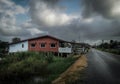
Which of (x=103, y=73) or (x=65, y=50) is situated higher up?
(x=65, y=50)

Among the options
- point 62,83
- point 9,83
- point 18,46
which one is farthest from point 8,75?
point 18,46

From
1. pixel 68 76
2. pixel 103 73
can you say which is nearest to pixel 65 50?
pixel 103 73

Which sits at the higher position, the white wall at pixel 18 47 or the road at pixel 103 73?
the white wall at pixel 18 47

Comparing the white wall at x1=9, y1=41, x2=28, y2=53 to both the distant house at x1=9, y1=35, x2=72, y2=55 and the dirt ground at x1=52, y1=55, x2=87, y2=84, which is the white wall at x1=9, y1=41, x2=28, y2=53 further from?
the dirt ground at x1=52, y1=55, x2=87, y2=84

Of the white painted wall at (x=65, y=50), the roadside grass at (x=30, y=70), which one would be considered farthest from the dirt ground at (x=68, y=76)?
the white painted wall at (x=65, y=50)

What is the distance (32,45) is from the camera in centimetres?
4428

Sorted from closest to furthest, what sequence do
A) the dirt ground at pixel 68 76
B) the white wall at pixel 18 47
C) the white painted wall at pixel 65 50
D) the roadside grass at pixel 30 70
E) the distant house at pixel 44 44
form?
the dirt ground at pixel 68 76, the roadside grass at pixel 30 70, the white painted wall at pixel 65 50, the distant house at pixel 44 44, the white wall at pixel 18 47

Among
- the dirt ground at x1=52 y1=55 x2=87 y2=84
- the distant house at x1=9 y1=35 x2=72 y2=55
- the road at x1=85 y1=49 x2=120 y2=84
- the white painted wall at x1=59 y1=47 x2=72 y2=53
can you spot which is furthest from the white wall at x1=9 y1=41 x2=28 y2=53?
the dirt ground at x1=52 y1=55 x2=87 y2=84

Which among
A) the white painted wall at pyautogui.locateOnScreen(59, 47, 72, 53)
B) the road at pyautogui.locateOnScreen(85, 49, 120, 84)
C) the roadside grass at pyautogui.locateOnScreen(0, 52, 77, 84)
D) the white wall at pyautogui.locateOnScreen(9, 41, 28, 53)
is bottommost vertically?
the roadside grass at pyautogui.locateOnScreen(0, 52, 77, 84)

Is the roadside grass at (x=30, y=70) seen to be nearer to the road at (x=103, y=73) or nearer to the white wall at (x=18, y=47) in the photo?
the road at (x=103, y=73)

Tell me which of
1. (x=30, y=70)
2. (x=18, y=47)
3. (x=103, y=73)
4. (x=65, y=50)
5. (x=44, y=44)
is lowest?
(x=30, y=70)

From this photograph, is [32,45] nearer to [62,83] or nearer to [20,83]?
[20,83]

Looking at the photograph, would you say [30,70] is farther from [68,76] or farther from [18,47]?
[18,47]

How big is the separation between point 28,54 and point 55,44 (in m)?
14.5
